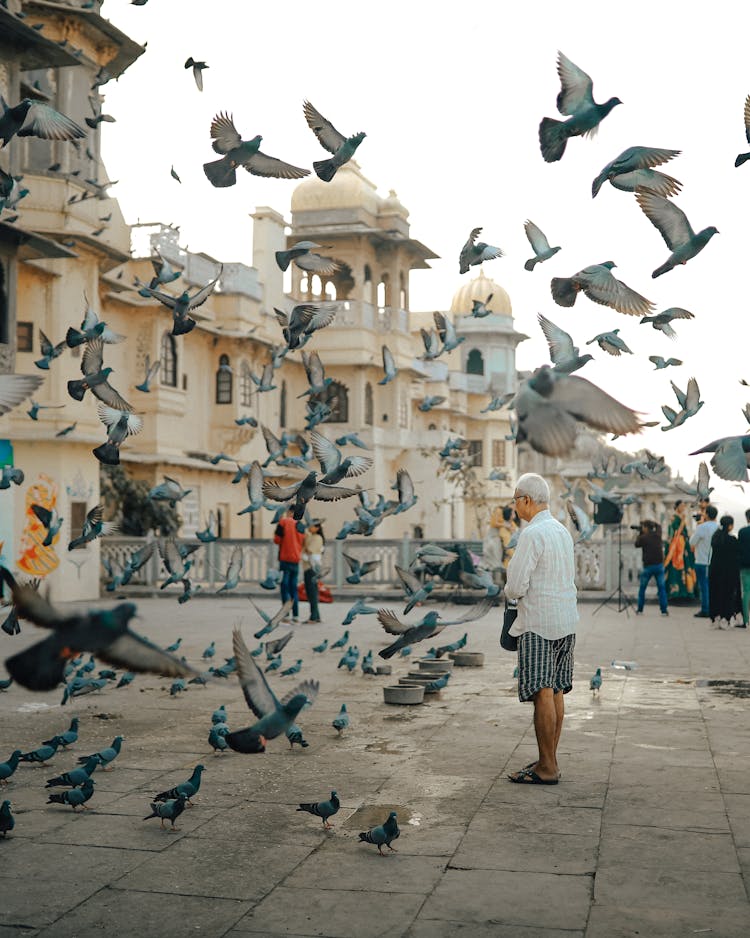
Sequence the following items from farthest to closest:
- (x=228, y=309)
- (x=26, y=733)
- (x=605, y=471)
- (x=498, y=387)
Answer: (x=498, y=387) < (x=228, y=309) < (x=605, y=471) < (x=26, y=733)

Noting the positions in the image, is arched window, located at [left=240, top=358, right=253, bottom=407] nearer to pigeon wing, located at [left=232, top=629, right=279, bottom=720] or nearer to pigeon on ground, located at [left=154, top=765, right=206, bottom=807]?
pigeon on ground, located at [left=154, top=765, right=206, bottom=807]

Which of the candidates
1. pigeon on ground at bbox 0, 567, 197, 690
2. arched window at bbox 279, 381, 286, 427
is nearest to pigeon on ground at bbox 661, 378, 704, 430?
pigeon on ground at bbox 0, 567, 197, 690

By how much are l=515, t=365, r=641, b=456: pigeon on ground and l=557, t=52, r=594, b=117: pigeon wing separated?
2.46 m

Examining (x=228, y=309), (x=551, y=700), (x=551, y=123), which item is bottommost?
(x=551, y=700)

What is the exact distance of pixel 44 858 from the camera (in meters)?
5.43

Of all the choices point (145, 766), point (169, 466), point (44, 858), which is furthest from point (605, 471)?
point (169, 466)

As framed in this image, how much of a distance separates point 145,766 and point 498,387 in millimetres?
55516

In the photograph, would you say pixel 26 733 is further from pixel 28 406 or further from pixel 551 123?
pixel 28 406

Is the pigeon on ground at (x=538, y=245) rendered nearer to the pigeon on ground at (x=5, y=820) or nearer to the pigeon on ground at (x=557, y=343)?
the pigeon on ground at (x=557, y=343)

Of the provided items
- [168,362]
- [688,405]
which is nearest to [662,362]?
[688,405]

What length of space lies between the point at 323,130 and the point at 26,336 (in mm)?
16418

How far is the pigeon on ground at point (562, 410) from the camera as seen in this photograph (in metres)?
5.21

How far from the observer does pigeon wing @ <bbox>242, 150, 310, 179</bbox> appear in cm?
952

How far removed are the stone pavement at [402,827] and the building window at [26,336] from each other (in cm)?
1533
